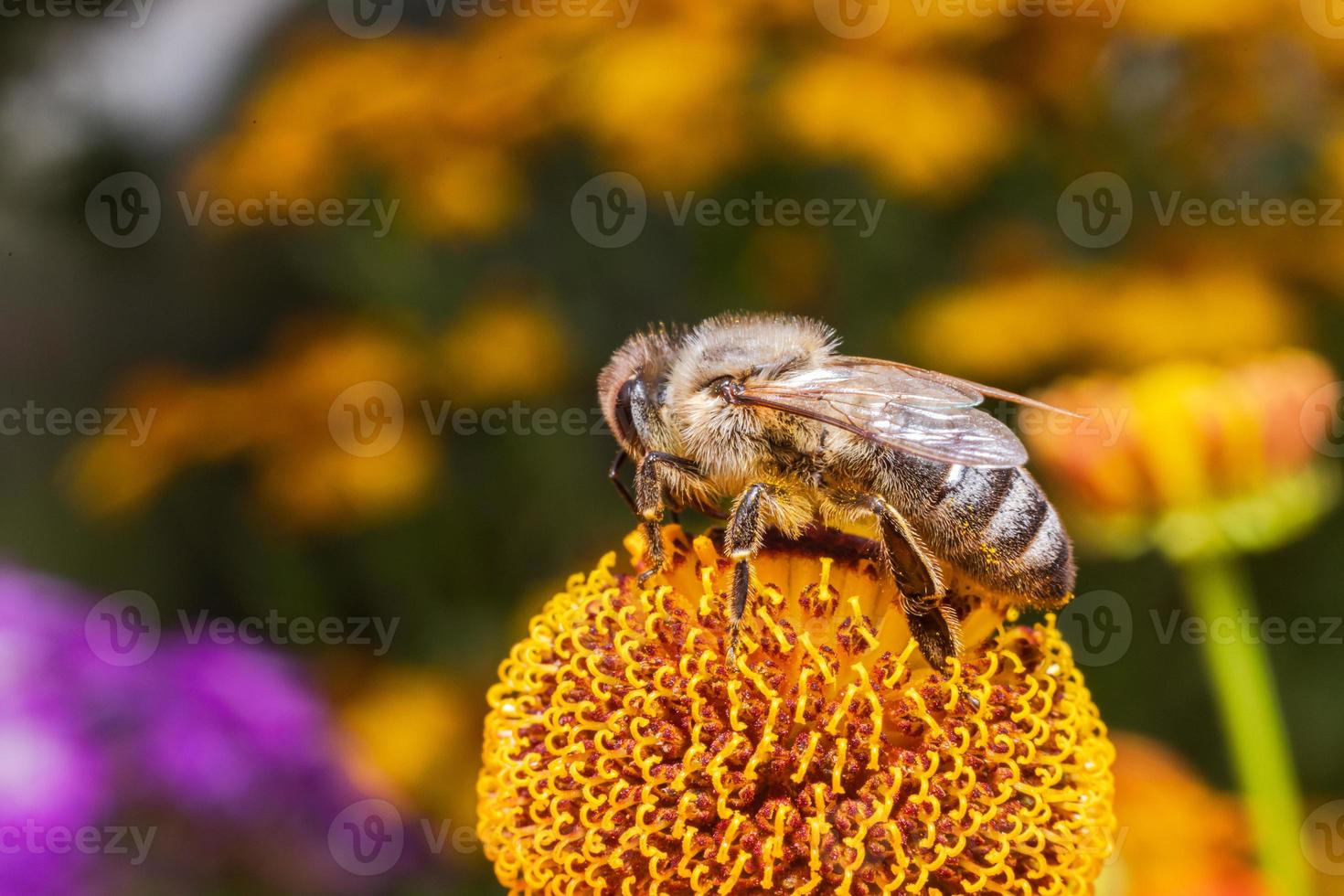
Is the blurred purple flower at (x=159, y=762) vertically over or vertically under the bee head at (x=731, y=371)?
under

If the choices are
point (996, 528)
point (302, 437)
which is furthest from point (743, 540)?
point (302, 437)

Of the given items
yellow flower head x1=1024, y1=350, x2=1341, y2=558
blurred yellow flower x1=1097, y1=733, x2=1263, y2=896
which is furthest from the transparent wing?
blurred yellow flower x1=1097, y1=733, x2=1263, y2=896

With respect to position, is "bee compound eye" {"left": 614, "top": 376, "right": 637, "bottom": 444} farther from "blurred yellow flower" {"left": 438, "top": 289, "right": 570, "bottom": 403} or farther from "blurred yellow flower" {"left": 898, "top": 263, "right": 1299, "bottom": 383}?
"blurred yellow flower" {"left": 438, "top": 289, "right": 570, "bottom": 403}

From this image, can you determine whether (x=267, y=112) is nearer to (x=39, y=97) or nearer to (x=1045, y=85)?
(x=39, y=97)

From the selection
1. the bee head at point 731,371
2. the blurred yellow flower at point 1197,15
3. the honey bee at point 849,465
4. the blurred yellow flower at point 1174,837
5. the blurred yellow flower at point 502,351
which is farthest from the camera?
the blurred yellow flower at point 502,351

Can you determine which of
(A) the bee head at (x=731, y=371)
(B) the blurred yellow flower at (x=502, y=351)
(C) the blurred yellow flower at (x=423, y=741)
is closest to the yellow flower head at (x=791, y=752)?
(A) the bee head at (x=731, y=371)

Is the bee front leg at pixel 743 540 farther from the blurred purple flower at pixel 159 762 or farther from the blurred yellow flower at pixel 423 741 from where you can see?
the blurred yellow flower at pixel 423 741

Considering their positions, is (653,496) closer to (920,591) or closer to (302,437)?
(920,591)

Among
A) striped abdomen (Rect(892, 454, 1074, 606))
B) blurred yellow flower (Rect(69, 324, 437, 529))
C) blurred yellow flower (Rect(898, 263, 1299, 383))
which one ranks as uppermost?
blurred yellow flower (Rect(69, 324, 437, 529))
